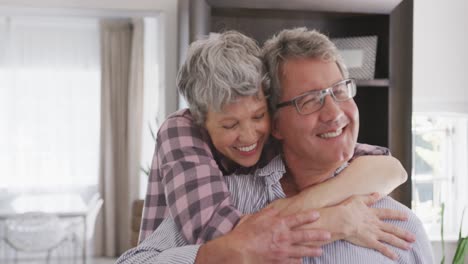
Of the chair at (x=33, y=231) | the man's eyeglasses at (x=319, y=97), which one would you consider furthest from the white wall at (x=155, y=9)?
the chair at (x=33, y=231)

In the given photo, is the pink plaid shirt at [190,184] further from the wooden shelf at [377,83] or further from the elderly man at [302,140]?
the wooden shelf at [377,83]

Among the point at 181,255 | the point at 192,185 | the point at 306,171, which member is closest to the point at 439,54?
the point at 306,171

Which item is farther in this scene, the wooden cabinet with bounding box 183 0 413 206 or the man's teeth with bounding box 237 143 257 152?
the wooden cabinet with bounding box 183 0 413 206

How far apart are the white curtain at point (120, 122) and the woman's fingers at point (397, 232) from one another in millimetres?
5268

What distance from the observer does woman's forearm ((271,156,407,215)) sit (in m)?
1.30

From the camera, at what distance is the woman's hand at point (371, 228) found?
124 cm

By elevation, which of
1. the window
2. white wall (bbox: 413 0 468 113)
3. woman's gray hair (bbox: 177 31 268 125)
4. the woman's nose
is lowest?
the window

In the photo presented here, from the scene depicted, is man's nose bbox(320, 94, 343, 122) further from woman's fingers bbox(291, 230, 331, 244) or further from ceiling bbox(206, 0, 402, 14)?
ceiling bbox(206, 0, 402, 14)

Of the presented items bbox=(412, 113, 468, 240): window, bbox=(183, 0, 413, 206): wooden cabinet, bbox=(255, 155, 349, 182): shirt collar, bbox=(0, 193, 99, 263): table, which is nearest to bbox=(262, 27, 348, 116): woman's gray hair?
bbox=(255, 155, 349, 182): shirt collar

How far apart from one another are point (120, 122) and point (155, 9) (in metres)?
3.36

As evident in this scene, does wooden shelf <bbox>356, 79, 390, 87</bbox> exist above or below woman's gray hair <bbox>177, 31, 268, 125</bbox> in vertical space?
above

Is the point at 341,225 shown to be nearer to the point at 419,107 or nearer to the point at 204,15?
the point at 204,15

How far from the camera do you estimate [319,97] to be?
1.30 meters

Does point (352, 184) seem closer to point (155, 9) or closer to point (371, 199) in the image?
point (371, 199)
